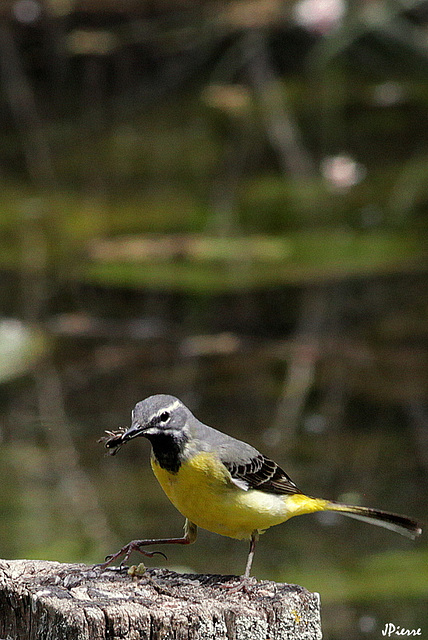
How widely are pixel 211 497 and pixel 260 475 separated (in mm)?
126

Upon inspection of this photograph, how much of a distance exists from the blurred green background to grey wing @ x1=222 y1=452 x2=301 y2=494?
1.01m

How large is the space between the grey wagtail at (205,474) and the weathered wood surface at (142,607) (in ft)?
0.32

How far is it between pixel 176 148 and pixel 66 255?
128 inches

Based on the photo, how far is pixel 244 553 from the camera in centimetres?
345

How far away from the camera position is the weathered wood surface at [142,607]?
5.55 feet

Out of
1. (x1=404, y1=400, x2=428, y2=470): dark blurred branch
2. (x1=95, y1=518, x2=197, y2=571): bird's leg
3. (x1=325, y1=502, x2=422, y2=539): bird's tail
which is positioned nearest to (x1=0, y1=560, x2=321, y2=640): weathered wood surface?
(x1=95, y1=518, x2=197, y2=571): bird's leg

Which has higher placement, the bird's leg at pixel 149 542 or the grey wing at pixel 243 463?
the grey wing at pixel 243 463

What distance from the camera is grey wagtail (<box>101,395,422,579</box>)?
1980mm

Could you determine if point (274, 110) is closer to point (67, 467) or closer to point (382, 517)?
point (67, 467)

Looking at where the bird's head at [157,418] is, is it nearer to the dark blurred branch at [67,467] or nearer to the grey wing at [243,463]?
the grey wing at [243,463]

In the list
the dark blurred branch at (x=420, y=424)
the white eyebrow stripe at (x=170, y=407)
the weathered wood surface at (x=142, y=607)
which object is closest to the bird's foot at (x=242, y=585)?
the weathered wood surface at (x=142, y=607)

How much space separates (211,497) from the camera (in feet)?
6.75

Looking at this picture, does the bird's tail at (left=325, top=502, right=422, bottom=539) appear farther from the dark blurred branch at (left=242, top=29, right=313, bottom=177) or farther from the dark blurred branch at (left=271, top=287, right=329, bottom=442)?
the dark blurred branch at (left=242, top=29, right=313, bottom=177)

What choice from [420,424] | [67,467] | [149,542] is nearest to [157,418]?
[149,542]
